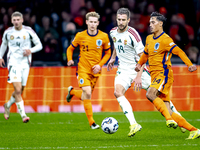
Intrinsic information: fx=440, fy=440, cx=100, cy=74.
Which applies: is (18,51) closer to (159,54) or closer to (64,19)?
(159,54)

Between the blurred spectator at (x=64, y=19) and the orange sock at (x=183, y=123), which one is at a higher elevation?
the blurred spectator at (x=64, y=19)

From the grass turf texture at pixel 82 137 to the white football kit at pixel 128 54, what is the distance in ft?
3.33

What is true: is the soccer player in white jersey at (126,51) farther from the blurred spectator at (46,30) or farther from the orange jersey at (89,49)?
the blurred spectator at (46,30)

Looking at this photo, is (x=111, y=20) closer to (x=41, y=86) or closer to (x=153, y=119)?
(x=41, y=86)

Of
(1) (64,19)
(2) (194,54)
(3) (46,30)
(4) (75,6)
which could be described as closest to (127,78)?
(2) (194,54)

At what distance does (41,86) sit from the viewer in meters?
13.6

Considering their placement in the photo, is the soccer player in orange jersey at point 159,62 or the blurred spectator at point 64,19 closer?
the soccer player in orange jersey at point 159,62

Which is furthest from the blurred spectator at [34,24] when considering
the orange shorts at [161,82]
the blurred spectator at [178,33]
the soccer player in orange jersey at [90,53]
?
the orange shorts at [161,82]

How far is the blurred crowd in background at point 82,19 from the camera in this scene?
1513 cm

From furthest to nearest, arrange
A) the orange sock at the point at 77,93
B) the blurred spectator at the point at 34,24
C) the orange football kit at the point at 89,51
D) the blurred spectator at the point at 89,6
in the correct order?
the blurred spectator at the point at 89,6
the blurred spectator at the point at 34,24
the orange sock at the point at 77,93
the orange football kit at the point at 89,51

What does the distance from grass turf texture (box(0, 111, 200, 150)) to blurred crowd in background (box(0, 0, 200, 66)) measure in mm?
4829

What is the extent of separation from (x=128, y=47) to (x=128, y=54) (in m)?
0.14

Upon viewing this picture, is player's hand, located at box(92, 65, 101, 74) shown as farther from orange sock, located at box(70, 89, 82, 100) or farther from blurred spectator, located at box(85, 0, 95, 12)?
blurred spectator, located at box(85, 0, 95, 12)

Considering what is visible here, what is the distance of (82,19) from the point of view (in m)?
15.8
